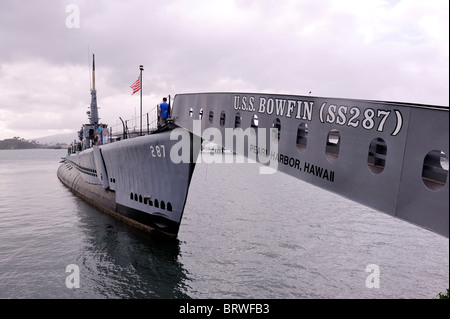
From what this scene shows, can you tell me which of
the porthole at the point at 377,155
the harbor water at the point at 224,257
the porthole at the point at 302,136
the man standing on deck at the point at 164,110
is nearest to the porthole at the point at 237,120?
the porthole at the point at 302,136

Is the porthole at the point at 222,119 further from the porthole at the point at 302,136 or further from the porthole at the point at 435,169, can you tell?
the porthole at the point at 435,169

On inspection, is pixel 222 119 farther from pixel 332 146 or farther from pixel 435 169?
pixel 435 169

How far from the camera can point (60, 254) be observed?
1603 cm

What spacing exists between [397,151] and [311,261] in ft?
38.4

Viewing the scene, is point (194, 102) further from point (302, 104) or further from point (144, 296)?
point (144, 296)

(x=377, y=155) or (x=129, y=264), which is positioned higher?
(x=377, y=155)

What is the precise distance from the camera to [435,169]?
4852mm

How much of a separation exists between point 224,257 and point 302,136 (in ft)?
33.1

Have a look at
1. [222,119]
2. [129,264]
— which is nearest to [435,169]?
[222,119]

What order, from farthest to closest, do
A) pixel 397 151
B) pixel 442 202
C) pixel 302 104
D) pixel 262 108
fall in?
pixel 262 108 → pixel 302 104 → pixel 397 151 → pixel 442 202

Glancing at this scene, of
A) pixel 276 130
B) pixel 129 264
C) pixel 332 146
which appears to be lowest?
pixel 129 264

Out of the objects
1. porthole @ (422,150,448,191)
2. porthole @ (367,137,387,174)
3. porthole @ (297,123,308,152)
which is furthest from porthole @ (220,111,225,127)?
porthole @ (422,150,448,191)

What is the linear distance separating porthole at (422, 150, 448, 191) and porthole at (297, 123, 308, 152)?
2.83 meters
